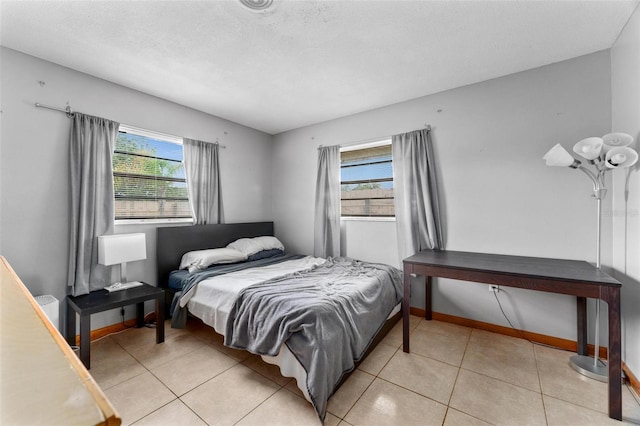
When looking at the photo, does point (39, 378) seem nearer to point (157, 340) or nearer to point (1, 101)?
point (157, 340)

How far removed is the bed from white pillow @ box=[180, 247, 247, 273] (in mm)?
51

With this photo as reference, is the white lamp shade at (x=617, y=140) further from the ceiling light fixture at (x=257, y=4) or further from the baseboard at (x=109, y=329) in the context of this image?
the baseboard at (x=109, y=329)

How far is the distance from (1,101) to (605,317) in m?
5.23

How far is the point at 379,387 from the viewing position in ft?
5.90

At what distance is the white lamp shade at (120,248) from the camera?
2.36 metres

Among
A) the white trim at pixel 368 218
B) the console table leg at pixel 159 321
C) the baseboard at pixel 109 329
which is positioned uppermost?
the white trim at pixel 368 218

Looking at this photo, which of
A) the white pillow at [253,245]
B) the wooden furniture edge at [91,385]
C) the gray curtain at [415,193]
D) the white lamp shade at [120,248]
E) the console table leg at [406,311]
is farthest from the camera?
the white pillow at [253,245]

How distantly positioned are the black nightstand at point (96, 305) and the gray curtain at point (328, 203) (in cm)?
204

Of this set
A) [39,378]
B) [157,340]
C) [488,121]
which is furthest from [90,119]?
[488,121]

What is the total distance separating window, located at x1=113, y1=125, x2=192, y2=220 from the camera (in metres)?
2.76

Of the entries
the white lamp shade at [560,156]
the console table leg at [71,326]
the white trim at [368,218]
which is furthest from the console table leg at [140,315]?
the white lamp shade at [560,156]

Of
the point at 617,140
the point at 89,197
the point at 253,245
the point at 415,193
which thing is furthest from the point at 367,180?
the point at 89,197

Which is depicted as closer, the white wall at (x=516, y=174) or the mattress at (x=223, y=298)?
the mattress at (x=223, y=298)

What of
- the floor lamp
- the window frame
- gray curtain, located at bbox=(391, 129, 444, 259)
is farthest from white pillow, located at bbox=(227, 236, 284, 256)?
the floor lamp
